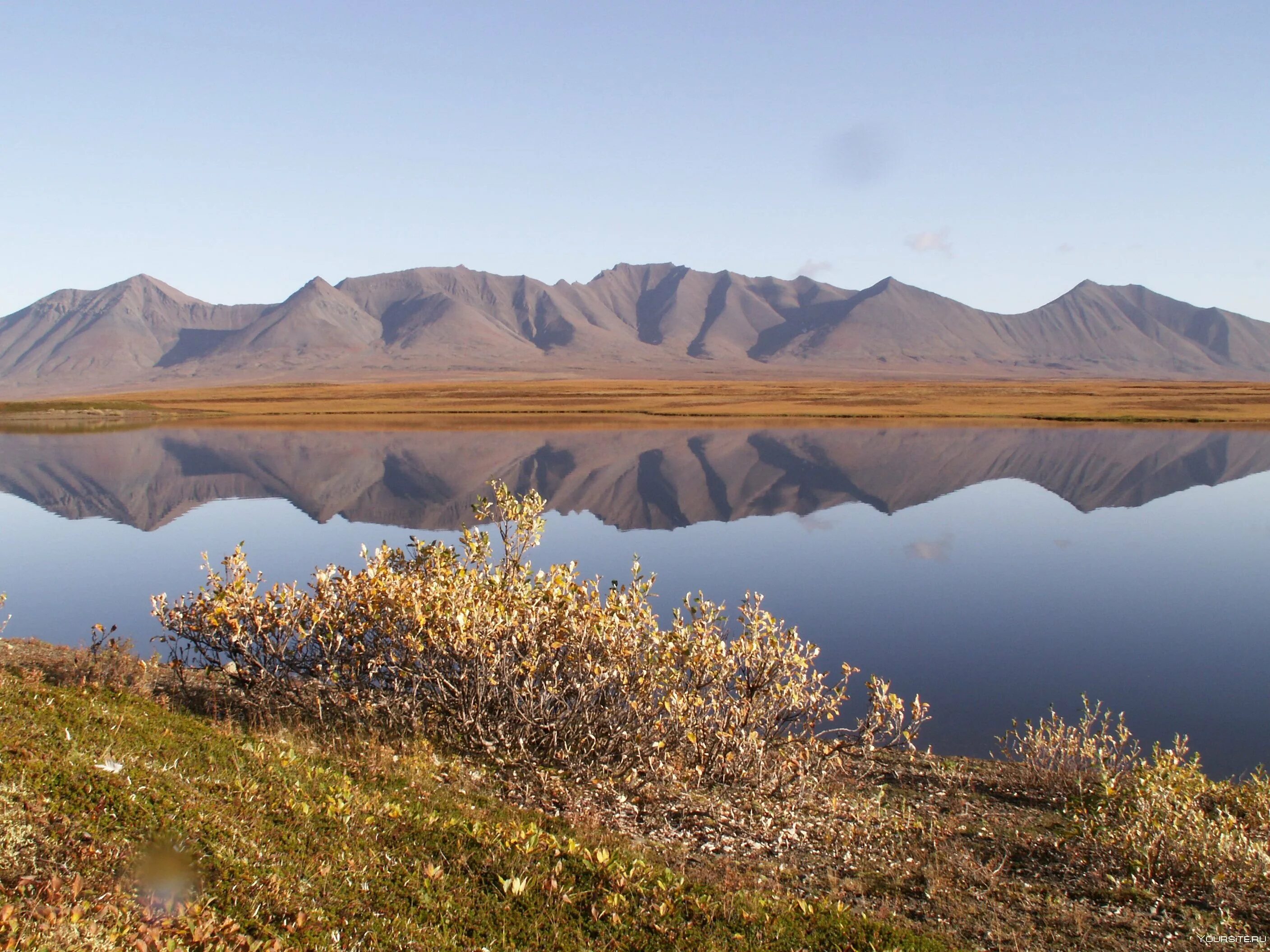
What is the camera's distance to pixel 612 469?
4888 cm

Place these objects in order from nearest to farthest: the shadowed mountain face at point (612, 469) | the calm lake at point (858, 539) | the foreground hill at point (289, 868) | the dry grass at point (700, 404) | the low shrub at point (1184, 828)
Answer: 1. the foreground hill at point (289, 868)
2. the low shrub at point (1184, 828)
3. the calm lake at point (858, 539)
4. the shadowed mountain face at point (612, 469)
5. the dry grass at point (700, 404)

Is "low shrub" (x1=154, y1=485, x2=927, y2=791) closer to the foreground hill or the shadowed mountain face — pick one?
the foreground hill

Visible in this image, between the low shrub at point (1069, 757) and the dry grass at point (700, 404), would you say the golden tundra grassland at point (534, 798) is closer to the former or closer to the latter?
the low shrub at point (1069, 757)

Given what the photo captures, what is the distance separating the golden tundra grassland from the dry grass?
2668 inches

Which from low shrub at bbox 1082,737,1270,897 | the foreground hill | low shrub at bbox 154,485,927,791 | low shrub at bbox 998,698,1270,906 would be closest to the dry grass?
low shrub at bbox 154,485,927,791

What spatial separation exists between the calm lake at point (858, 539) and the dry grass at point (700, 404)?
22730 mm

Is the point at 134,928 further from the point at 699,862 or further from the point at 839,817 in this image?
the point at 839,817

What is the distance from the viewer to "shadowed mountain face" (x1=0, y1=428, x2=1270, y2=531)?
38.0m

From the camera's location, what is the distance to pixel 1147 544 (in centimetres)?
2995

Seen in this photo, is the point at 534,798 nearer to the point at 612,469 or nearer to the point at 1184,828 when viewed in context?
the point at 1184,828

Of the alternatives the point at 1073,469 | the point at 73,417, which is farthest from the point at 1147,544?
the point at 73,417

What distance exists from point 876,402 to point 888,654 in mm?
95463

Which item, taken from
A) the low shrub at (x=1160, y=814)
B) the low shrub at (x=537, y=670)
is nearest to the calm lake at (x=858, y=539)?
the low shrub at (x=1160, y=814)

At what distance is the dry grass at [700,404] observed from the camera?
86062 millimetres
